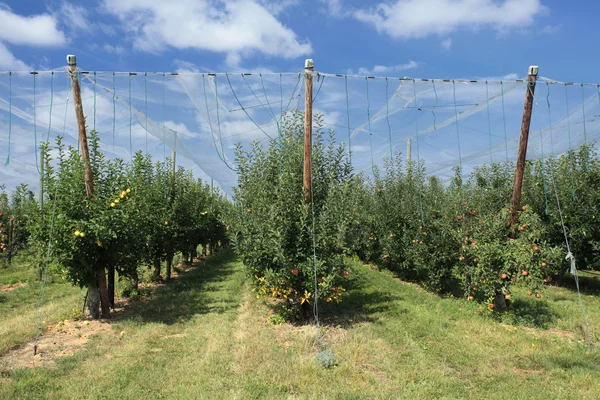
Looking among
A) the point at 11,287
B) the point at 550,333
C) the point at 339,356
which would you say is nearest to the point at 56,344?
the point at 339,356

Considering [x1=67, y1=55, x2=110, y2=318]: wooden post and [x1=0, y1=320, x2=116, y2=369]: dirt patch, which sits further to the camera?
[x1=67, y1=55, x2=110, y2=318]: wooden post

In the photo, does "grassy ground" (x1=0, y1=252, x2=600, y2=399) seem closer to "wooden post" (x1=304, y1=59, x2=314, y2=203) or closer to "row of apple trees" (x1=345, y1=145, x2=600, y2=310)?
"row of apple trees" (x1=345, y1=145, x2=600, y2=310)

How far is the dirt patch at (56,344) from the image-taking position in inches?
241

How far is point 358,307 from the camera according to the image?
9.75 m

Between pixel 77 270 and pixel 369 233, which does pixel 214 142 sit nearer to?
pixel 77 270

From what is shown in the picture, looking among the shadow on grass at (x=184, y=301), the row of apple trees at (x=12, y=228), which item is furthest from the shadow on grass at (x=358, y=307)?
the row of apple trees at (x=12, y=228)

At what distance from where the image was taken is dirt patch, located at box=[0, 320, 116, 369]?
20.0 ft

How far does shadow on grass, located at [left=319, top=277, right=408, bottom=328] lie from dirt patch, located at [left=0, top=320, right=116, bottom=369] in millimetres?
4525

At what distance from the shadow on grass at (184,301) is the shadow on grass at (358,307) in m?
2.56

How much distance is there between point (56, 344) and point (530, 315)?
9.40 meters

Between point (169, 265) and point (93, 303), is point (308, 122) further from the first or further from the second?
point (169, 265)

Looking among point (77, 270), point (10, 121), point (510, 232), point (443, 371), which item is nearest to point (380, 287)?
point (510, 232)

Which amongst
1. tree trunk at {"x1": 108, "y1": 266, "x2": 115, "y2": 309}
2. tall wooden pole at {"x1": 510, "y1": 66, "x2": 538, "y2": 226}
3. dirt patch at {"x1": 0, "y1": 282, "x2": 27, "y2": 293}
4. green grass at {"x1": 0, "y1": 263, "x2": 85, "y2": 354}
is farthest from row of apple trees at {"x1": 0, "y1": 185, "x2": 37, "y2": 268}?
tall wooden pole at {"x1": 510, "y1": 66, "x2": 538, "y2": 226}

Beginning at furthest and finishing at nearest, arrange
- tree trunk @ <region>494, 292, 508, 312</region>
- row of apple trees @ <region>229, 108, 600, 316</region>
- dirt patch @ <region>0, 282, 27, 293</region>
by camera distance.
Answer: dirt patch @ <region>0, 282, 27, 293</region>, tree trunk @ <region>494, 292, 508, 312</region>, row of apple trees @ <region>229, 108, 600, 316</region>
